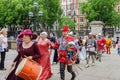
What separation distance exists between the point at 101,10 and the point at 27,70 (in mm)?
62442

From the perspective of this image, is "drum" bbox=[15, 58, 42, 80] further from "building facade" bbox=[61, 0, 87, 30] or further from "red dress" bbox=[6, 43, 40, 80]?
"building facade" bbox=[61, 0, 87, 30]

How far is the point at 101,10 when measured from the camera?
6919cm

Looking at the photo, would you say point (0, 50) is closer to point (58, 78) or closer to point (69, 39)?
point (58, 78)

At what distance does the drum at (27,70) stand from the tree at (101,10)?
201 feet

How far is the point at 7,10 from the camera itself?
67.0 meters

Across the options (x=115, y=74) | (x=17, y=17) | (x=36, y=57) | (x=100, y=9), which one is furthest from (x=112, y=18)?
(x=36, y=57)

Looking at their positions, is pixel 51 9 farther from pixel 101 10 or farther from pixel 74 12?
pixel 74 12

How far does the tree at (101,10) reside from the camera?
68.4 m

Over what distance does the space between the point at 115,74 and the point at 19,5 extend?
5146 cm

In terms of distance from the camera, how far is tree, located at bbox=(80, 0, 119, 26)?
6844 centimetres

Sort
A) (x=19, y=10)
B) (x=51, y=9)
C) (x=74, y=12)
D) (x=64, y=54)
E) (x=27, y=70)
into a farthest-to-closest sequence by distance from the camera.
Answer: (x=74, y=12), (x=51, y=9), (x=19, y=10), (x=64, y=54), (x=27, y=70)

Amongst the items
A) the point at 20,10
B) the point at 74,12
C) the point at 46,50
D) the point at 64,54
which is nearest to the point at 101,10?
the point at 20,10

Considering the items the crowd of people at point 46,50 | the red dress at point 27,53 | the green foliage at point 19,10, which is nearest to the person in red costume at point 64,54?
the crowd of people at point 46,50

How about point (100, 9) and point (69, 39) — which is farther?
point (100, 9)
